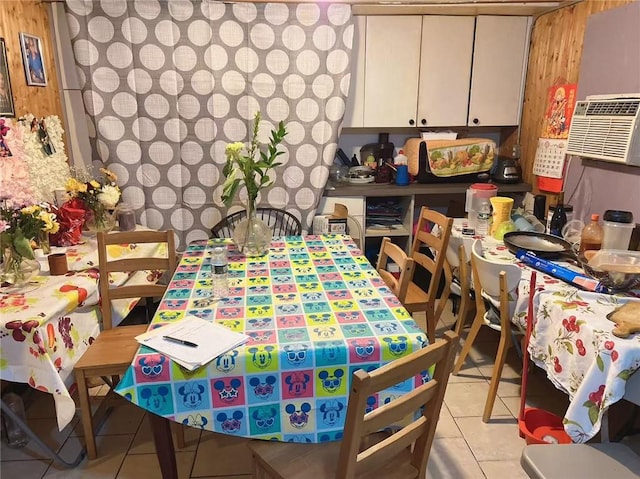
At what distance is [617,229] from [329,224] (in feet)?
5.77

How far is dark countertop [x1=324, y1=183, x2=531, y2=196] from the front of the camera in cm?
333

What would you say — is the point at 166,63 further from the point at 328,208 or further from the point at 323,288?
the point at 323,288

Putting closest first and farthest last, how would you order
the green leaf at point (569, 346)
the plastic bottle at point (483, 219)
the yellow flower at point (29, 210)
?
the green leaf at point (569, 346)
the yellow flower at point (29, 210)
the plastic bottle at point (483, 219)

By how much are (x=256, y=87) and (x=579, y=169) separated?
2100 mm

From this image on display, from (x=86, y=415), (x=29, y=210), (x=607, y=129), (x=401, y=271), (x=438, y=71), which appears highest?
(x=438, y=71)

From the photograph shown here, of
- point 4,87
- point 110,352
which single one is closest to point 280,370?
point 110,352

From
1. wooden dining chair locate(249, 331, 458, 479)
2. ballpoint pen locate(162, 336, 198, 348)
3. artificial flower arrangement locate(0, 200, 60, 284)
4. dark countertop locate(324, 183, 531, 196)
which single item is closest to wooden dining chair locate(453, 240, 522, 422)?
wooden dining chair locate(249, 331, 458, 479)

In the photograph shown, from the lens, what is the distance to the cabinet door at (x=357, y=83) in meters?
3.20

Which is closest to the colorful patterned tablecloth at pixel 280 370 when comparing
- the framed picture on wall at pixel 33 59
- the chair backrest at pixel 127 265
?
the chair backrest at pixel 127 265

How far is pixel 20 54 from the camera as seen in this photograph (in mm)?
2541

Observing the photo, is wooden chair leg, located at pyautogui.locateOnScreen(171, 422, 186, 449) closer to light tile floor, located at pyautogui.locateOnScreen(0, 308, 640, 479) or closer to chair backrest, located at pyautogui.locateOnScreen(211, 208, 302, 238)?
light tile floor, located at pyautogui.locateOnScreen(0, 308, 640, 479)

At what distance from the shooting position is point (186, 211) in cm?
321

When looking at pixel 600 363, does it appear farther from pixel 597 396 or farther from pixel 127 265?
pixel 127 265

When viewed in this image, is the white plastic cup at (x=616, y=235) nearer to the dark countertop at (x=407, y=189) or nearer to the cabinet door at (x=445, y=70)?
the dark countertop at (x=407, y=189)
